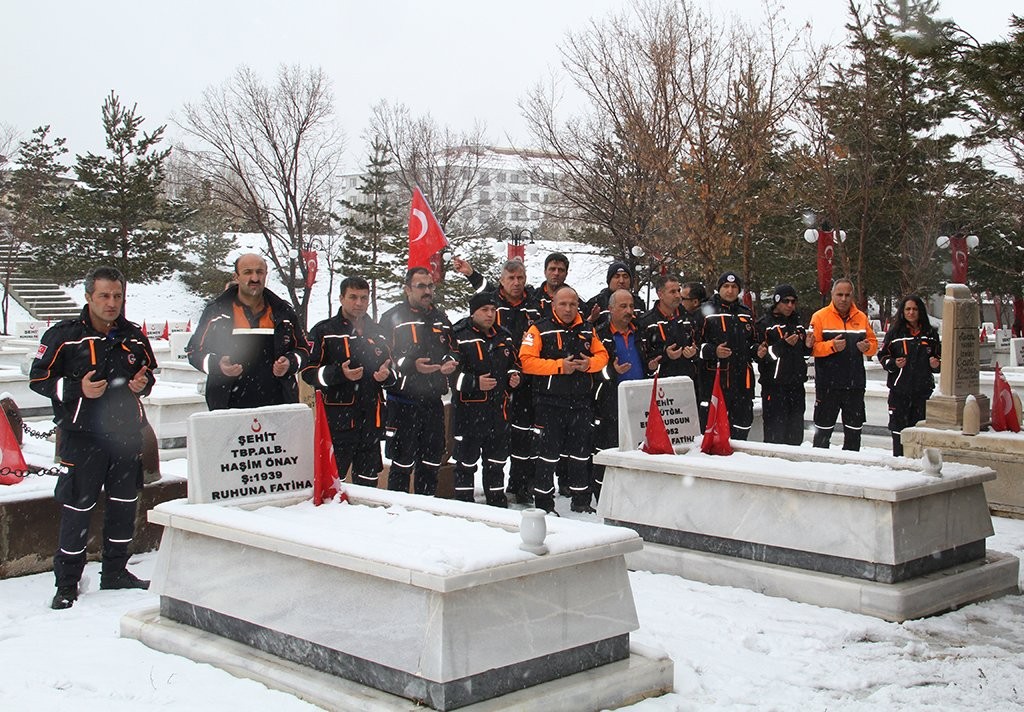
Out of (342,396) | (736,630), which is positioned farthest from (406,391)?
(736,630)

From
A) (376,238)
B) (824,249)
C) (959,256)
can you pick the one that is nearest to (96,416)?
(824,249)

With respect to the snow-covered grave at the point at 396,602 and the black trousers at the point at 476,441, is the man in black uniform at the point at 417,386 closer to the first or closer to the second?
the black trousers at the point at 476,441

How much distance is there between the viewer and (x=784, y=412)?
1177 centimetres

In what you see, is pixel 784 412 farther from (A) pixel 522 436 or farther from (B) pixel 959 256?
(B) pixel 959 256

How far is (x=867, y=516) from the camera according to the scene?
264 inches

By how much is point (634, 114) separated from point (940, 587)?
63.8 ft

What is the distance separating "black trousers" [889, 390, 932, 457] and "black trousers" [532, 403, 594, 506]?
3.99 meters

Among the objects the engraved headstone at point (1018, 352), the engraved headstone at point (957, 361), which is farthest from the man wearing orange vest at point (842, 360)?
the engraved headstone at point (1018, 352)

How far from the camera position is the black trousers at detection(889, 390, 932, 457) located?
11.6 m

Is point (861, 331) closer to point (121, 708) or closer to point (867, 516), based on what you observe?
point (867, 516)

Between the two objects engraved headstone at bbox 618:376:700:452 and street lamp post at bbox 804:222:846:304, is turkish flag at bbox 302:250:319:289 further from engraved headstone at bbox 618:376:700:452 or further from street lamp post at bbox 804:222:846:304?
engraved headstone at bbox 618:376:700:452

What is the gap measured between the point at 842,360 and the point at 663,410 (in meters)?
3.72

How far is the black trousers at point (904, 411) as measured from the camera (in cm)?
1162

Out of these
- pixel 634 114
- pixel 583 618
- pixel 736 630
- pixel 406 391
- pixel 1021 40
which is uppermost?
pixel 634 114
